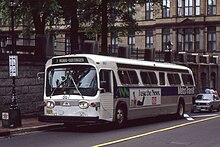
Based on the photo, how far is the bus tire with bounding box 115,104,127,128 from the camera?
19172mm

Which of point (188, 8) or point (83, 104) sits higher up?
point (188, 8)

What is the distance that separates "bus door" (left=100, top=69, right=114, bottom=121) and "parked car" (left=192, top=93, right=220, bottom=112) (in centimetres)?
1849

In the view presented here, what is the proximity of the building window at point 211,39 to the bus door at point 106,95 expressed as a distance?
4392cm

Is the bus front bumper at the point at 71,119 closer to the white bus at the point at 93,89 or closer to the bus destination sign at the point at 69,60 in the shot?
the white bus at the point at 93,89

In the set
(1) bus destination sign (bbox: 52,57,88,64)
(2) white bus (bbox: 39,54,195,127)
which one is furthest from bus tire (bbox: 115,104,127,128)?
(1) bus destination sign (bbox: 52,57,88,64)

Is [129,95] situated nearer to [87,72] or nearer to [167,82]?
[87,72]

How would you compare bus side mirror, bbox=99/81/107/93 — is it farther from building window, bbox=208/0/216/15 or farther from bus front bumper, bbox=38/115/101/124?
building window, bbox=208/0/216/15

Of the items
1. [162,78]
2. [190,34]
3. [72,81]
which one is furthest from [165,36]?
[72,81]

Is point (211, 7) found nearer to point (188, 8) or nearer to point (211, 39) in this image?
Answer: point (188, 8)

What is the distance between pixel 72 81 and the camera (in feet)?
58.9

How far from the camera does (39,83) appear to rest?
24.7m

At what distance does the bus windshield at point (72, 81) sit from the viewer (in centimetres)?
1778

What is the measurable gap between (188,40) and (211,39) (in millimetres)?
3113

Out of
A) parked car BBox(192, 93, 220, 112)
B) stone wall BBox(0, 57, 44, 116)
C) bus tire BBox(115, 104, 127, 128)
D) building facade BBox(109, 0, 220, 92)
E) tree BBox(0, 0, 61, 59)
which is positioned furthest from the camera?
building facade BBox(109, 0, 220, 92)
